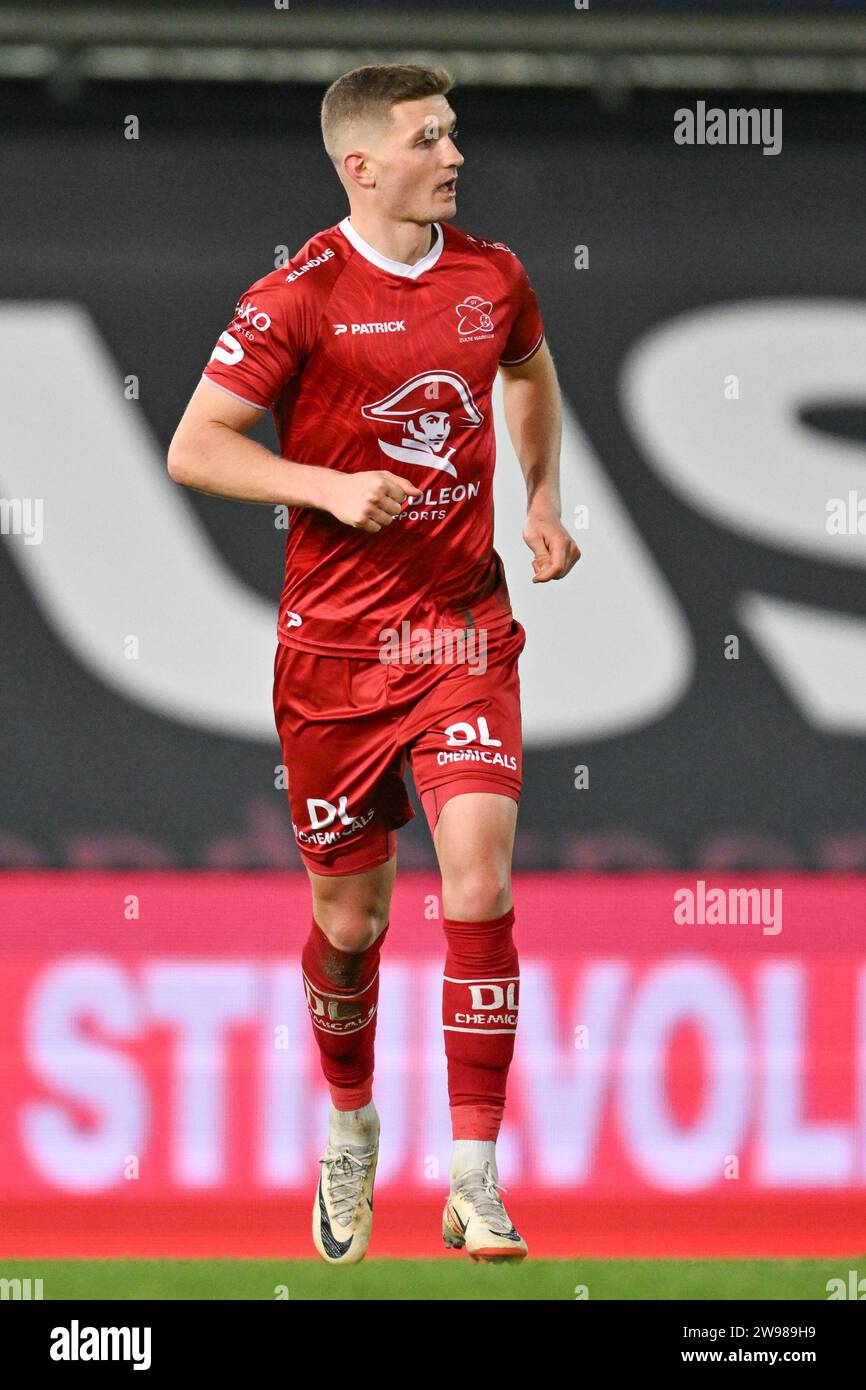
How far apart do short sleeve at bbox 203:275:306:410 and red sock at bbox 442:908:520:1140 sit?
116 centimetres

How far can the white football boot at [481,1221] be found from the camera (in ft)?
13.5

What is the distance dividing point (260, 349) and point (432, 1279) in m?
2.01

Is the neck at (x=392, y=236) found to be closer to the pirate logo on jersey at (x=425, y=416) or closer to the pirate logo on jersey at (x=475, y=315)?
the pirate logo on jersey at (x=475, y=315)

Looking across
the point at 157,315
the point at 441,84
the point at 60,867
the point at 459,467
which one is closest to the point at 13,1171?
the point at 60,867

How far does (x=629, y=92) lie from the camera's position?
25.5ft

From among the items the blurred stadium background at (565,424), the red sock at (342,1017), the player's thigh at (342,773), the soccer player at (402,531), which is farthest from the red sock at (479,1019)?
the blurred stadium background at (565,424)

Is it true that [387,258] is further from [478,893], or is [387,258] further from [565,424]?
[565,424]

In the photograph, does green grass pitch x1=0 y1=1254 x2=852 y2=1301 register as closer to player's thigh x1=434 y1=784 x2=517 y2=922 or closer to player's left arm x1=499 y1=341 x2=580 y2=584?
player's thigh x1=434 y1=784 x2=517 y2=922

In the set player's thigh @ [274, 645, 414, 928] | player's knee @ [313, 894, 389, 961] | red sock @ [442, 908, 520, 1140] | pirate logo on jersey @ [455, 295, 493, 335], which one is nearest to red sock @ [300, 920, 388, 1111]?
player's knee @ [313, 894, 389, 961]

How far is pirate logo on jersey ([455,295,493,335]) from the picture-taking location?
449 cm

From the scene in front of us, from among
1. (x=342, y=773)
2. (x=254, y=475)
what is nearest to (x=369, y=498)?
(x=254, y=475)

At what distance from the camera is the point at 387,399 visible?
4438 mm

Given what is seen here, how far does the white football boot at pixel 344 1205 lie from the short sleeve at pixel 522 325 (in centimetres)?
187

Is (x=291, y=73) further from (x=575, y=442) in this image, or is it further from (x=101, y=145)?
(x=575, y=442)
